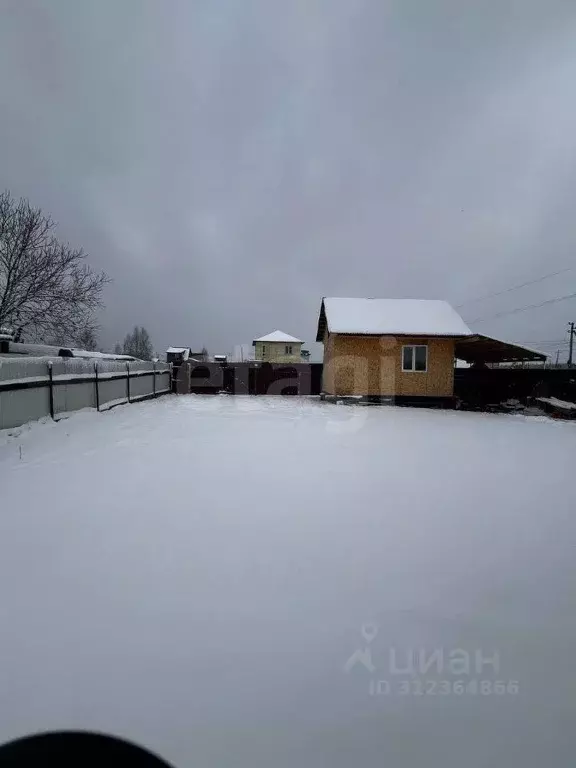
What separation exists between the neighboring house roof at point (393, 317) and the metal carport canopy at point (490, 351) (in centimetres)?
82

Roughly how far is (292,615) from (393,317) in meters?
14.6

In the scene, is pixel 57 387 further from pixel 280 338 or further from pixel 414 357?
pixel 280 338

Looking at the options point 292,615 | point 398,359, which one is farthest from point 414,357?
point 292,615

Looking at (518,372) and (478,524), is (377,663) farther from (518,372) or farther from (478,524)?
(518,372)

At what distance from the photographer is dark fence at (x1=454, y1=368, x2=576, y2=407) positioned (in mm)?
15055

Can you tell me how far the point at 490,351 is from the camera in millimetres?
16734

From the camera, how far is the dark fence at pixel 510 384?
15.1m

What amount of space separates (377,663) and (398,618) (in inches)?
14.4

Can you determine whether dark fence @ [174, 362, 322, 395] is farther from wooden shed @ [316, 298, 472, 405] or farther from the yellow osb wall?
the yellow osb wall

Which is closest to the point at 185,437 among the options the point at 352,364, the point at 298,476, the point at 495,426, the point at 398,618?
the point at 298,476

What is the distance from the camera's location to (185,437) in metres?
7.33

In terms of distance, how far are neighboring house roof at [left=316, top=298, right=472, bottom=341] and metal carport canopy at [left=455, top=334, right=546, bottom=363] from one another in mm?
820
